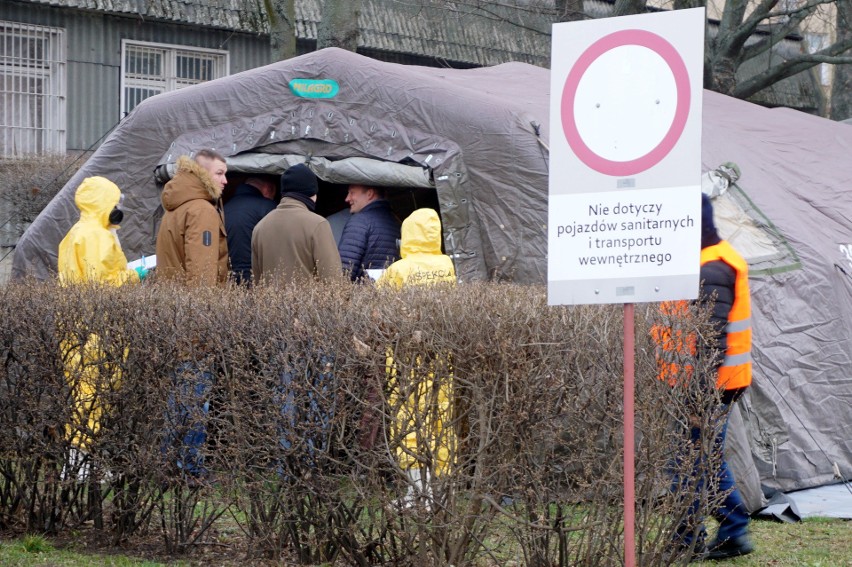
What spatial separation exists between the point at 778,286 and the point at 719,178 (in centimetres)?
112

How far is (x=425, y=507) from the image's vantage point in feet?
17.8

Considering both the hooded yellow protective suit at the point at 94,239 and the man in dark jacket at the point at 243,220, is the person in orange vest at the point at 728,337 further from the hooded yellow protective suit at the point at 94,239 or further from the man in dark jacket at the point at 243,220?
the hooded yellow protective suit at the point at 94,239

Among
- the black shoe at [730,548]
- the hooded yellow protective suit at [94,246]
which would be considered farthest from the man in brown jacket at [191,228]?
the black shoe at [730,548]

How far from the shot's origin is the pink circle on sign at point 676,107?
14.9 feet

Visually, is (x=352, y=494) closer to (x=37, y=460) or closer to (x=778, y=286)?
(x=37, y=460)

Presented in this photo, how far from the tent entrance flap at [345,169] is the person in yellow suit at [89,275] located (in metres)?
0.99

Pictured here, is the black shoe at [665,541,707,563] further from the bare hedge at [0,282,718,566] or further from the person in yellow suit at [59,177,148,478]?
the person in yellow suit at [59,177,148,478]

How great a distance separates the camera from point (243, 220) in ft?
31.0

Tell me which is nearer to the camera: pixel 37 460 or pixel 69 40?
pixel 37 460

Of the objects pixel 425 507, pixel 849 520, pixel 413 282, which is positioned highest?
pixel 413 282

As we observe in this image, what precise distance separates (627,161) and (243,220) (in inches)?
209

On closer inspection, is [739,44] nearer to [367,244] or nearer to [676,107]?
[367,244]

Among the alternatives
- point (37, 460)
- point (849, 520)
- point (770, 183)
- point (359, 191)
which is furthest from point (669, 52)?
point (770, 183)

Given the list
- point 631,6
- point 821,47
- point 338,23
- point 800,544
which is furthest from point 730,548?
point 821,47
